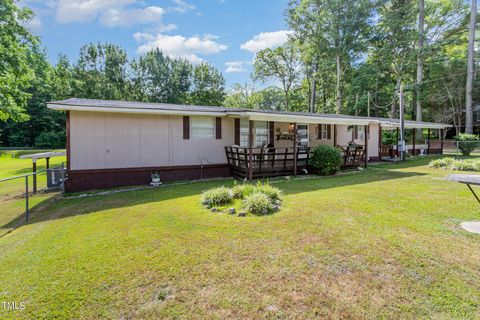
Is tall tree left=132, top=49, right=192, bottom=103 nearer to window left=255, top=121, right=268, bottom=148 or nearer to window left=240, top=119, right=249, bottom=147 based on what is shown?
window left=255, top=121, right=268, bottom=148

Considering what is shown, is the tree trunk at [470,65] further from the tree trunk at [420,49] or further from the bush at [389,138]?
the bush at [389,138]

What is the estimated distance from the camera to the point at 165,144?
8820 mm

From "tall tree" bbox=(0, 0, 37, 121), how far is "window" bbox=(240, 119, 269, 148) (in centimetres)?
941

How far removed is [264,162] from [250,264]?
669 cm

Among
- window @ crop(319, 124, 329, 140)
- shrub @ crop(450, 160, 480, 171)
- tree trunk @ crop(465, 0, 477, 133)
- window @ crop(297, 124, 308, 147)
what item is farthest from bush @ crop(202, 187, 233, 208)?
tree trunk @ crop(465, 0, 477, 133)

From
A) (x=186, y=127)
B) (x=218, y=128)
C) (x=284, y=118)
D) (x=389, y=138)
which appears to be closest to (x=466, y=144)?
(x=389, y=138)

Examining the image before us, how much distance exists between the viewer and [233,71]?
1512 inches

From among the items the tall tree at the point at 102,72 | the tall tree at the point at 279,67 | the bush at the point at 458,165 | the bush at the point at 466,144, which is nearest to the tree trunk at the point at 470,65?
the bush at the point at 466,144

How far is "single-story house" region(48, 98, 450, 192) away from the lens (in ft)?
25.4

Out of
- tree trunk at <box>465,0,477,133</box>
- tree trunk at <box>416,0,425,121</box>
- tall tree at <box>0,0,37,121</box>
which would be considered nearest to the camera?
tall tree at <box>0,0,37,121</box>

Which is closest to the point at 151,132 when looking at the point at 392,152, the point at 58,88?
the point at 392,152

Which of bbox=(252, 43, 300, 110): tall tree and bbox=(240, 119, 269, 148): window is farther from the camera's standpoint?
bbox=(252, 43, 300, 110): tall tree

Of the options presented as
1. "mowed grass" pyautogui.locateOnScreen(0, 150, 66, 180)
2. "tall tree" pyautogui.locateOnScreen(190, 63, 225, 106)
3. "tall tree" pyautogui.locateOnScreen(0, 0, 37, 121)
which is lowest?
"mowed grass" pyautogui.locateOnScreen(0, 150, 66, 180)

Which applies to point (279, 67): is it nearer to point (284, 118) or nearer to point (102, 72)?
point (102, 72)
